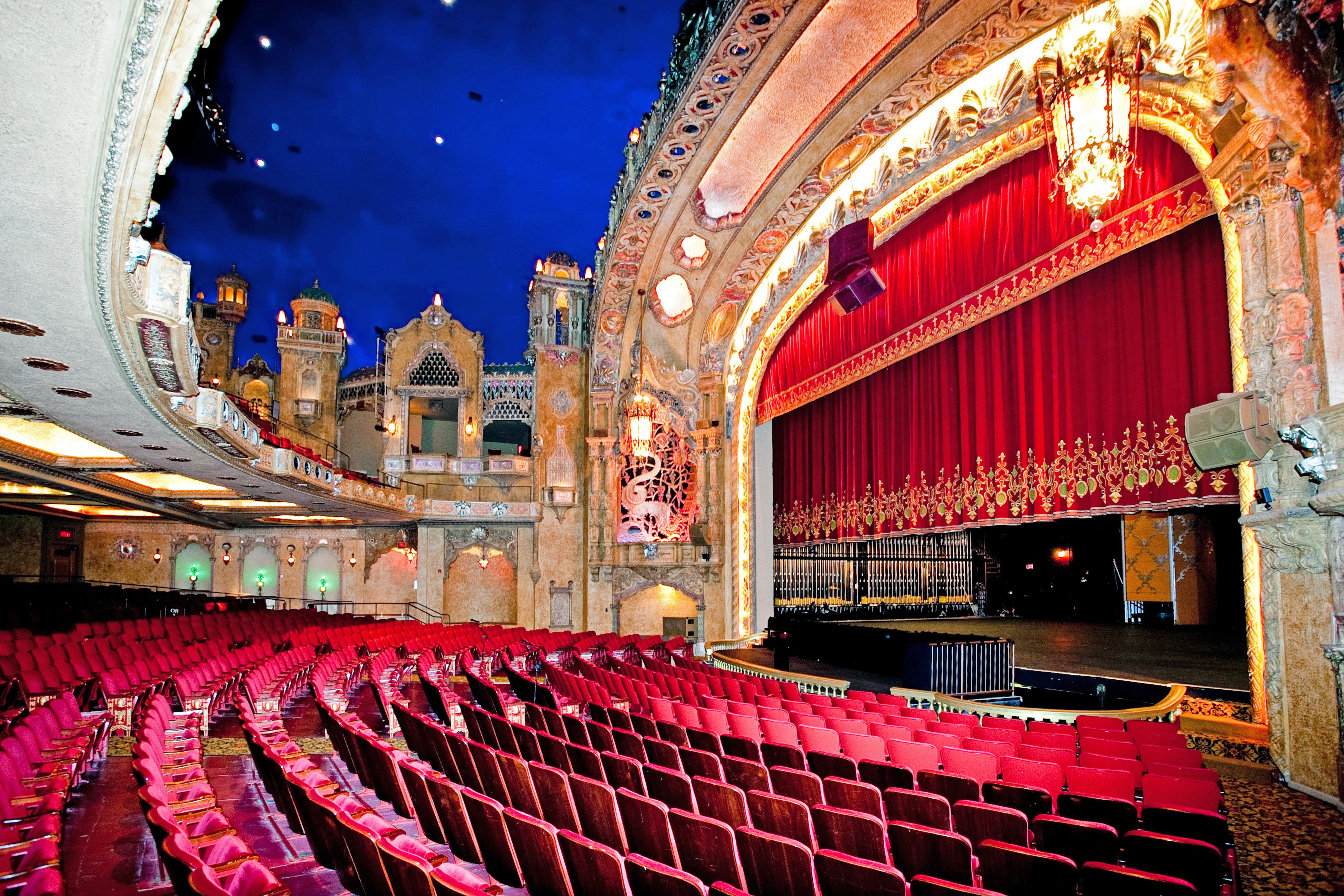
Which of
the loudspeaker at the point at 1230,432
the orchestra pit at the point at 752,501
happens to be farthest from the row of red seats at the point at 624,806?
the loudspeaker at the point at 1230,432

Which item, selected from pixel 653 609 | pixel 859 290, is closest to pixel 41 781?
pixel 859 290

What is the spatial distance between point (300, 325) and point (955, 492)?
71.2 ft

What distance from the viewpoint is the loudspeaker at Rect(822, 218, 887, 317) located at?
12727mm

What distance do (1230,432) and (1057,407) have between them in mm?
3653

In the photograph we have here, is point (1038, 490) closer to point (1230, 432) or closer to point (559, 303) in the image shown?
point (1230, 432)

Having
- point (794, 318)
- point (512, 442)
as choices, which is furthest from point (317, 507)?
point (794, 318)

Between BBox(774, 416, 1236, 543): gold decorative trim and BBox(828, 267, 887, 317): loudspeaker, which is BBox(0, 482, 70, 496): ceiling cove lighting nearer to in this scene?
BBox(828, 267, 887, 317): loudspeaker

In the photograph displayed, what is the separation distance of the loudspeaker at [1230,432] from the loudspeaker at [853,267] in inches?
238

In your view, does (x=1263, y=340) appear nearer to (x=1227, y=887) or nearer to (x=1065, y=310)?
(x=1065, y=310)

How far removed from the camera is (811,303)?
54.1 feet

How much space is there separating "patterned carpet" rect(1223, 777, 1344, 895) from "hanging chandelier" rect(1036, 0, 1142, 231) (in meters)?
5.08

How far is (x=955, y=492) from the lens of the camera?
13.0m

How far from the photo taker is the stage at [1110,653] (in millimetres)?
11336

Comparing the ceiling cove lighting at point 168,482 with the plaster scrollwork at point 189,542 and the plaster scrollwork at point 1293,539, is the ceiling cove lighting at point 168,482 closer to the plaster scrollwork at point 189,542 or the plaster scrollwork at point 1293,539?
the plaster scrollwork at point 189,542
